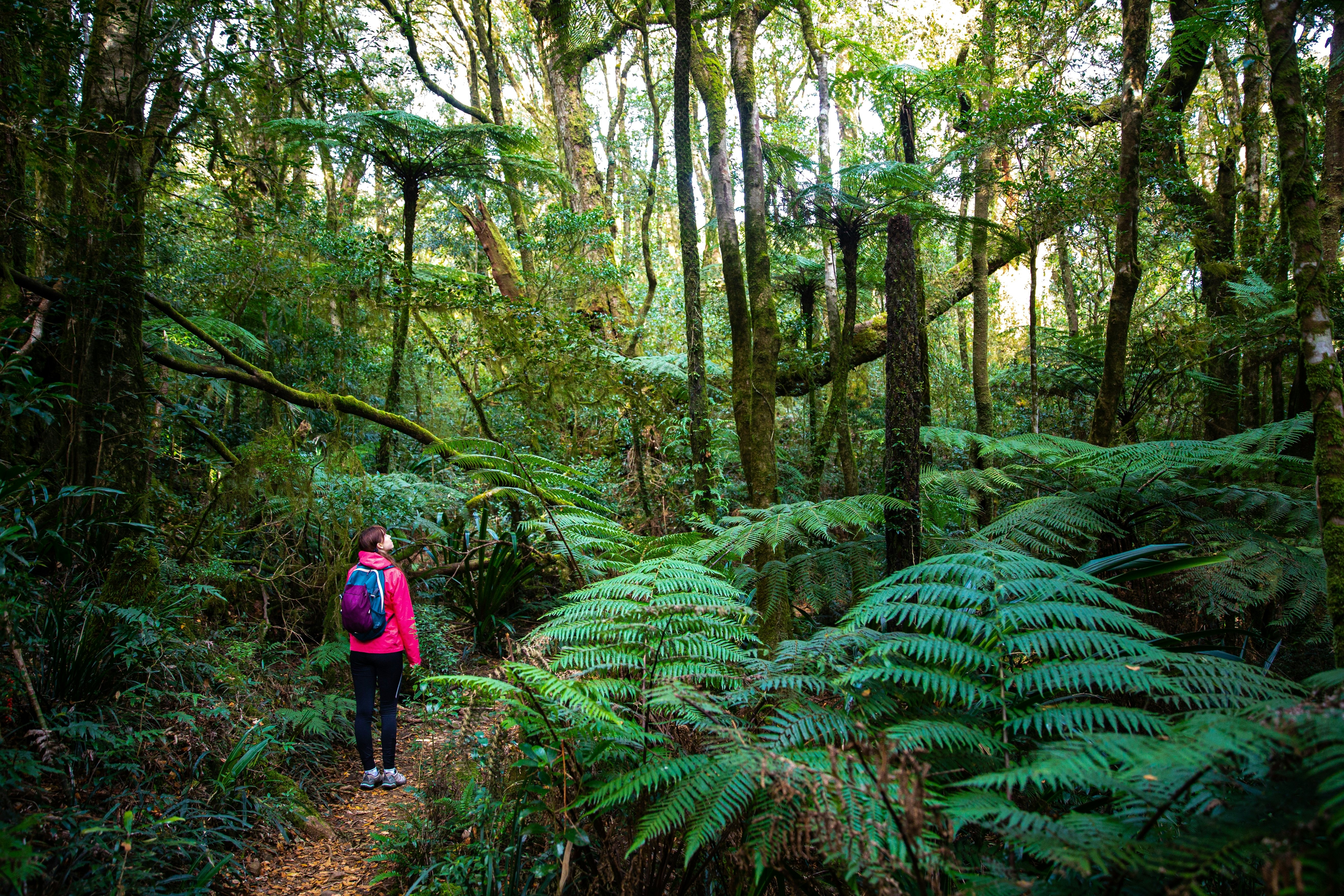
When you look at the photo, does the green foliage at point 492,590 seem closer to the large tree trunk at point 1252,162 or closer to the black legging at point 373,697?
the black legging at point 373,697

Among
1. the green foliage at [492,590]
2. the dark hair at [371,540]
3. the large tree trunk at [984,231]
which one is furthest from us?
the large tree trunk at [984,231]

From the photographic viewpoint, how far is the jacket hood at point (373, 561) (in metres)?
3.97

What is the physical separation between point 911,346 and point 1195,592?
1.83 m

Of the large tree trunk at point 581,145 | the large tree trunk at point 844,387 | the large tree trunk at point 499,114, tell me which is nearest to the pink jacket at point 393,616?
the large tree trunk at point 581,145

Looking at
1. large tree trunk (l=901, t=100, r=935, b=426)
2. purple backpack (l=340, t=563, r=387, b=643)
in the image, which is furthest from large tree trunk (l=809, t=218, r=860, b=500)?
purple backpack (l=340, t=563, r=387, b=643)

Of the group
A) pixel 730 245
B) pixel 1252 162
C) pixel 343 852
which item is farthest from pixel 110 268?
pixel 1252 162

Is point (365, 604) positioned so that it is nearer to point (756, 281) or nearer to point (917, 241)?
point (756, 281)

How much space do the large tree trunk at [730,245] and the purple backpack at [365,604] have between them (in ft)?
9.16

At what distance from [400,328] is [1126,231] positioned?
7512 mm

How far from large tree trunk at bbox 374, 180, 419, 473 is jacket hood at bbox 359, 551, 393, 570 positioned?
3.34 metres

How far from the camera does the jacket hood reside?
3.97 m

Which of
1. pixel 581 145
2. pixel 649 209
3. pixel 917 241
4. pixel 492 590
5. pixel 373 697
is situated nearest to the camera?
pixel 373 697

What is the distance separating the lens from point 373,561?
3.98 m

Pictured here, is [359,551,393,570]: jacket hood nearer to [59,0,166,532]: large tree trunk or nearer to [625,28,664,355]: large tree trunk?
[59,0,166,532]: large tree trunk
